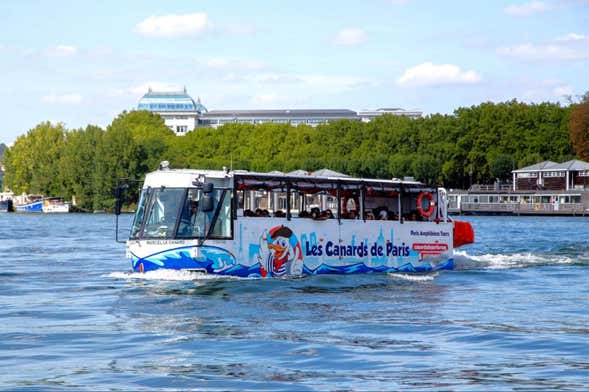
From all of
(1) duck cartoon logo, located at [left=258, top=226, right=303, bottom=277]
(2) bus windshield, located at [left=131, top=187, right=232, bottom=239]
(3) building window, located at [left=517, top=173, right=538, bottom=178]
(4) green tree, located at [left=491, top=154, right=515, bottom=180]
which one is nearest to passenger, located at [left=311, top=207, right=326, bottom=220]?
(1) duck cartoon logo, located at [left=258, top=226, right=303, bottom=277]

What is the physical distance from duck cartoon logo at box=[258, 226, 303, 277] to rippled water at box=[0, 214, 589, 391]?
538 millimetres

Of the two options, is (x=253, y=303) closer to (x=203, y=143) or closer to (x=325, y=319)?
(x=325, y=319)

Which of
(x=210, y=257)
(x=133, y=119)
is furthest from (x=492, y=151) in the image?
(x=210, y=257)

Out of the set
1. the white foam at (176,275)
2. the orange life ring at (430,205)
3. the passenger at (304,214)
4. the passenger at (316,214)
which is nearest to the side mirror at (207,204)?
the white foam at (176,275)

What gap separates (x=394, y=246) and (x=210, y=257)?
715cm

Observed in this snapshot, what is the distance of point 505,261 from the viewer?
41594mm

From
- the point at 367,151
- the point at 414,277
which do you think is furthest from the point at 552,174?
the point at 414,277

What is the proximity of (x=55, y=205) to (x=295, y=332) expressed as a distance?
127 metres

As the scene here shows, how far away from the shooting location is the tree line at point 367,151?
13750 cm

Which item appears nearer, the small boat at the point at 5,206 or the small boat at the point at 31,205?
the small boat at the point at 31,205

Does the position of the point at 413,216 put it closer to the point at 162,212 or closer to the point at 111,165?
the point at 162,212

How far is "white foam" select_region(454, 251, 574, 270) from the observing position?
1508 inches

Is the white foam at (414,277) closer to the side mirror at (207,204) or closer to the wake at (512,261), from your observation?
the wake at (512,261)

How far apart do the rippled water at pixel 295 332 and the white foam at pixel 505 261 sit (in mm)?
2468
